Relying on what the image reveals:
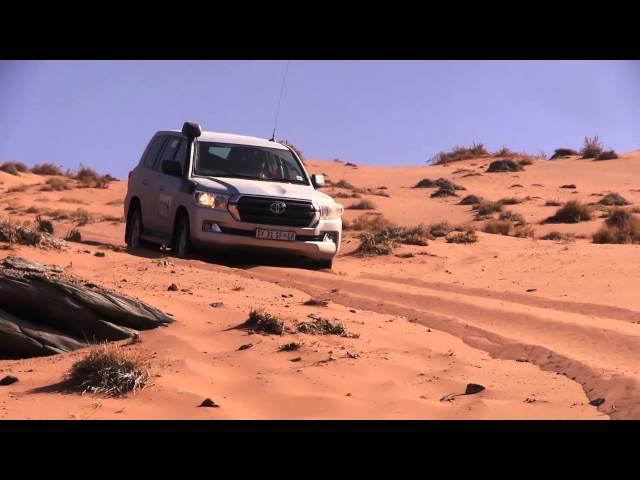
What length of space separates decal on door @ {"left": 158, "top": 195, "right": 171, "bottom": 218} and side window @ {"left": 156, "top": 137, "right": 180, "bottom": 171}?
69 cm

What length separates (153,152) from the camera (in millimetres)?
15969

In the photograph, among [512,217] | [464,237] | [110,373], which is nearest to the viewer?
[110,373]

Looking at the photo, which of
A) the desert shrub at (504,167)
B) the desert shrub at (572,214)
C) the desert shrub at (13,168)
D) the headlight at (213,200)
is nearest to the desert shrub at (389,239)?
the headlight at (213,200)

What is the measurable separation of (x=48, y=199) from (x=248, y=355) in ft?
84.1

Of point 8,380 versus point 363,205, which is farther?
point 363,205

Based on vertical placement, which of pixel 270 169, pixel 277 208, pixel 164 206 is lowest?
pixel 164 206

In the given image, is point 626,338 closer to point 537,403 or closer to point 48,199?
point 537,403

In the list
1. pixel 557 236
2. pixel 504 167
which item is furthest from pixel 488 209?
pixel 504 167

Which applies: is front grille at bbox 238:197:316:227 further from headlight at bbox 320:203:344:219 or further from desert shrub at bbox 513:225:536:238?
desert shrub at bbox 513:225:536:238

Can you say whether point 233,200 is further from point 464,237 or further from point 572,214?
point 572,214

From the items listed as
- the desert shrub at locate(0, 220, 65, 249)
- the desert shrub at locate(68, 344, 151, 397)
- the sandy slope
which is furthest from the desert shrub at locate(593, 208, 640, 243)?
the desert shrub at locate(68, 344, 151, 397)

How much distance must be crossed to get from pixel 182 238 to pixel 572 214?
36.6 ft

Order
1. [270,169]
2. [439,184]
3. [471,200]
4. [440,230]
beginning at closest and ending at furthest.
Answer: [270,169] < [440,230] < [471,200] < [439,184]
